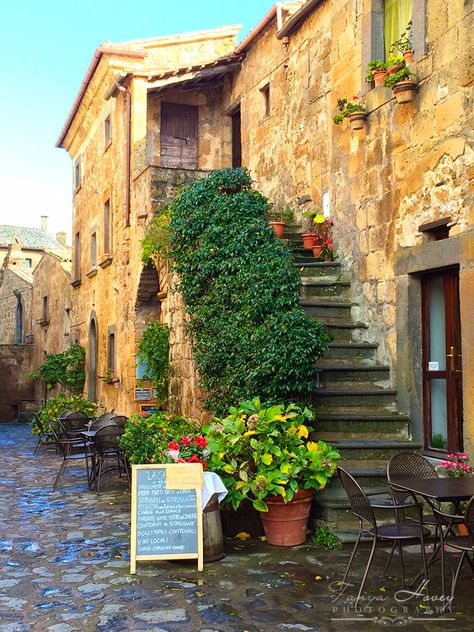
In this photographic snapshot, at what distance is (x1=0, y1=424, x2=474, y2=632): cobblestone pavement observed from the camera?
4125 mm

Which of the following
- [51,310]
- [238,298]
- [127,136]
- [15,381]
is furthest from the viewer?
[15,381]

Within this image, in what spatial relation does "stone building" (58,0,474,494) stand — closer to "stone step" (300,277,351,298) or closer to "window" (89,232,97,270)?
"stone step" (300,277,351,298)

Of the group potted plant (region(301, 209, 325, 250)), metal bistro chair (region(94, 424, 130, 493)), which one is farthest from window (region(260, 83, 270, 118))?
metal bistro chair (region(94, 424, 130, 493))

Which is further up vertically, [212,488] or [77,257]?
[77,257]

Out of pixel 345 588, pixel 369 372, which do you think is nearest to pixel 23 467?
pixel 369 372

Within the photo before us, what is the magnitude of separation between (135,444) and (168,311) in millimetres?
3316

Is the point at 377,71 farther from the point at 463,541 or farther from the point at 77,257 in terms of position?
the point at 77,257

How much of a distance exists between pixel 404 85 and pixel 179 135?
27.0 feet

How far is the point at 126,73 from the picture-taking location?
12797 mm

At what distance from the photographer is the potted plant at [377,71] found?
758 cm

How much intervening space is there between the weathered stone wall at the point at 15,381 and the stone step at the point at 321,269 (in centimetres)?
1709

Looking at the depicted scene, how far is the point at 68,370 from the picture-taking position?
17.9 metres

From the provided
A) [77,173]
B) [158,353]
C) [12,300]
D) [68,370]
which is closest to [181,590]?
[158,353]

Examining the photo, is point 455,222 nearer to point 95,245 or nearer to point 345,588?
point 345,588
